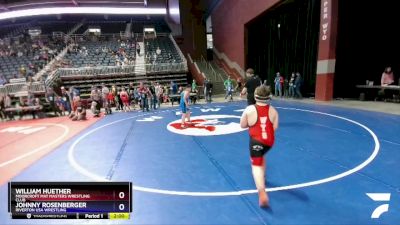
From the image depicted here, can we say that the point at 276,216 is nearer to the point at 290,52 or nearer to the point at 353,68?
the point at 353,68

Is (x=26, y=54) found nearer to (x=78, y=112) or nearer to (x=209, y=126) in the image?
(x=78, y=112)

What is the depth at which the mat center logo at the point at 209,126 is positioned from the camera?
27.4 ft

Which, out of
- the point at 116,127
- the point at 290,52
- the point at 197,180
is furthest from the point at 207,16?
the point at 197,180

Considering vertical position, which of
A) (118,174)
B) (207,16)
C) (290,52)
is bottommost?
(118,174)

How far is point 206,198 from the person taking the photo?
3994 millimetres

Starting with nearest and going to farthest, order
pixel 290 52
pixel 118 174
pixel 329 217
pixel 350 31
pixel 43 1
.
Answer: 1. pixel 329 217
2. pixel 118 174
3. pixel 350 31
4. pixel 290 52
5. pixel 43 1

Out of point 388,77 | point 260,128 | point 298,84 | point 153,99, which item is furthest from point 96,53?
point 260,128

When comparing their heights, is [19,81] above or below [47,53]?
below

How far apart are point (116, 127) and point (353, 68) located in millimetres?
12004

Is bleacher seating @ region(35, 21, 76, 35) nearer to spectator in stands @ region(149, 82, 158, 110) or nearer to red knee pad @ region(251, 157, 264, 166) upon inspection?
spectator in stands @ region(149, 82, 158, 110)

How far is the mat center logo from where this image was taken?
8355 mm
